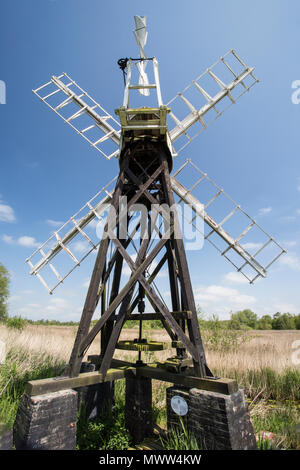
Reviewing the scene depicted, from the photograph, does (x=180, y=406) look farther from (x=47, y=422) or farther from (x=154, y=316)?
(x=47, y=422)

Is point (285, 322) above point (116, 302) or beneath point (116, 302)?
beneath

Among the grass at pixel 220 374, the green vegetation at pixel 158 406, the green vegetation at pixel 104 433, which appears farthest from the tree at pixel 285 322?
the green vegetation at pixel 104 433

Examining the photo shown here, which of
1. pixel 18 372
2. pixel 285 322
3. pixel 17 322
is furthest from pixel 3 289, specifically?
pixel 285 322

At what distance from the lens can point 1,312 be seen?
31.7 metres

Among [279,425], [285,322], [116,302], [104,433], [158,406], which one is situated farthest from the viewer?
[285,322]

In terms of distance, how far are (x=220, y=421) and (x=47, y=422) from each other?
2369mm

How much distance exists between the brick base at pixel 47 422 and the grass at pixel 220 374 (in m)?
1.48

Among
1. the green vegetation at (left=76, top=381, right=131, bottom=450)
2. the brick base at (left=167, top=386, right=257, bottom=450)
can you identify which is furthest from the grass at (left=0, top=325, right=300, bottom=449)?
the brick base at (left=167, top=386, right=257, bottom=450)

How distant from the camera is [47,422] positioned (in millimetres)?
3244

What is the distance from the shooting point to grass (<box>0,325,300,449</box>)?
15.3 ft

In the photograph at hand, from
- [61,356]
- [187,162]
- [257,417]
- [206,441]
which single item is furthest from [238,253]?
[61,356]

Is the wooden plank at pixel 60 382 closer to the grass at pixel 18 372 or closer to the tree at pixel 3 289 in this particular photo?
the grass at pixel 18 372

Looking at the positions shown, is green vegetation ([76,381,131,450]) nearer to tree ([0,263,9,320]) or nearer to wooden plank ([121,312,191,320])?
wooden plank ([121,312,191,320])
